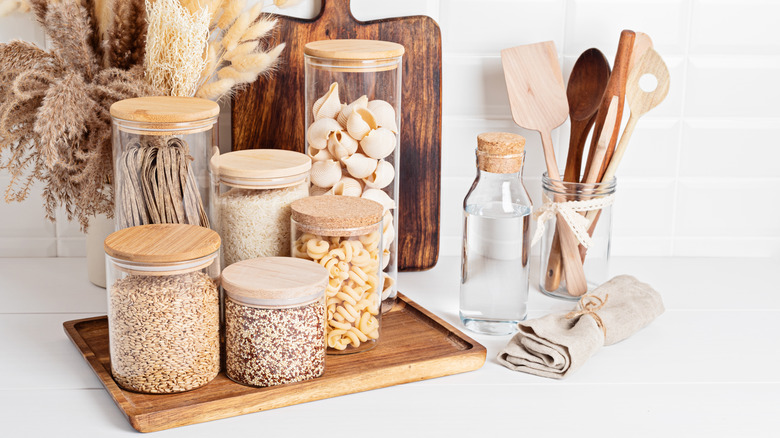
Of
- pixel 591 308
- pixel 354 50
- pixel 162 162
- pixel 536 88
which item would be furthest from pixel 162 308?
pixel 536 88

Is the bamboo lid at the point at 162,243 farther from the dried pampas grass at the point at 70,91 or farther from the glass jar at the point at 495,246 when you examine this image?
the glass jar at the point at 495,246

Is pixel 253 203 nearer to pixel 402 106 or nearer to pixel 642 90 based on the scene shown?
pixel 402 106

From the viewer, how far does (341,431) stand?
2.61ft

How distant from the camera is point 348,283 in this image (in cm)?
92

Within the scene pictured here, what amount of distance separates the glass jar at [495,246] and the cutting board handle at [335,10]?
0.32m

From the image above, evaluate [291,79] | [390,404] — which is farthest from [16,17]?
[390,404]

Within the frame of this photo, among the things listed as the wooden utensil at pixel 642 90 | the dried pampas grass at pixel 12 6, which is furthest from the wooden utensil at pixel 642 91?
the dried pampas grass at pixel 12 6

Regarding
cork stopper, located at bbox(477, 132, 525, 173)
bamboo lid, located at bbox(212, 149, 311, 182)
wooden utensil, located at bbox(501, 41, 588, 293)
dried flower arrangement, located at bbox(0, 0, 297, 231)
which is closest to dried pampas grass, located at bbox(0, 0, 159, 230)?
dried flower arrangement, located at bbox(0, 0, 297, 231)

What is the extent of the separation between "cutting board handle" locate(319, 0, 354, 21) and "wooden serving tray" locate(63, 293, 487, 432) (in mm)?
416

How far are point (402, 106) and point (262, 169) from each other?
0.33 metres

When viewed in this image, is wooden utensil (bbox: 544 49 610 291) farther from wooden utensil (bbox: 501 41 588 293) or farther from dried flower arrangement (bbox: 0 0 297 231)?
dried flower arrangement (bbox: 0 0 297 231)

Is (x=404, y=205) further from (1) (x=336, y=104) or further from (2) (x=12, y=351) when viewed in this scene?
(2) (x=12, y=351)

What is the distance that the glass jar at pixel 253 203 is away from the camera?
92 centimetres

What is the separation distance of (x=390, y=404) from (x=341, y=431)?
7 cm
